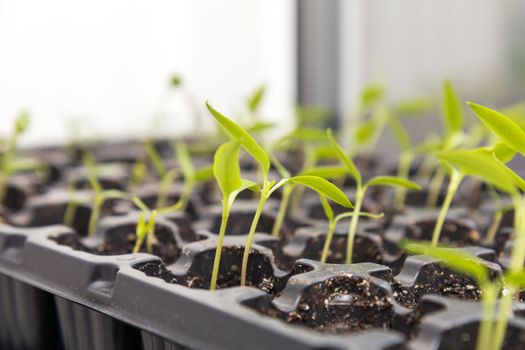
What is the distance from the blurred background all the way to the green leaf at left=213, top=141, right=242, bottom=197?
749 mm

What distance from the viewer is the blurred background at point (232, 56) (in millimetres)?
1215

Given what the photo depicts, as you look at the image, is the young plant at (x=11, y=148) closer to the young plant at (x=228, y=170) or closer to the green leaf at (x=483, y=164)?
the young plant at (x=228, y=170)

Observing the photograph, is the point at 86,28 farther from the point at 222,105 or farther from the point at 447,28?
the point at 447,28

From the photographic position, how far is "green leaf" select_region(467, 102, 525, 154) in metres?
0.38

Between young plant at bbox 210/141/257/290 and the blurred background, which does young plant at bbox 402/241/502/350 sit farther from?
the blurred background

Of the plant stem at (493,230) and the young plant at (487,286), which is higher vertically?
the young plant at (487,286)

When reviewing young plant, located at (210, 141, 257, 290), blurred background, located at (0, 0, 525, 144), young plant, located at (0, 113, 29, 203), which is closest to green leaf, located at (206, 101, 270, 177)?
young plant, located at (210, 141, 257, 290)

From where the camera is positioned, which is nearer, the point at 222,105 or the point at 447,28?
the point at 447,28


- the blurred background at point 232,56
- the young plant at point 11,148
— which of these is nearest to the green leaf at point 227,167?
the young plant at point 11,148

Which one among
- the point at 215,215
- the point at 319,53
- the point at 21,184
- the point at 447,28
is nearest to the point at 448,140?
the point at 215,215

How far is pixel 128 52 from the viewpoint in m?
1.47

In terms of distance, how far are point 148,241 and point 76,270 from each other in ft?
0.36

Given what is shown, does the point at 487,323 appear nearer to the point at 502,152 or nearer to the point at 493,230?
the point at 502,152

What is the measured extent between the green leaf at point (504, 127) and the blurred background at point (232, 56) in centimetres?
80
